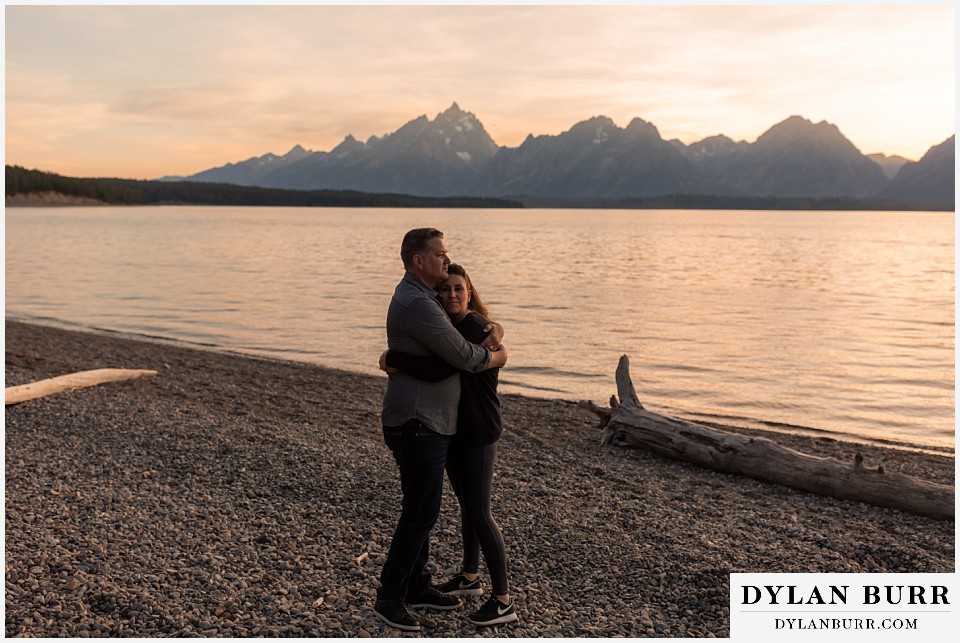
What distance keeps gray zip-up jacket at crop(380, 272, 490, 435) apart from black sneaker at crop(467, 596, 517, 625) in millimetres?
1423

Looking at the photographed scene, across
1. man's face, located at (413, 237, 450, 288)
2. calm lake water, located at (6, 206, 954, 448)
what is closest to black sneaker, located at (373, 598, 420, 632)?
man's face, located at (413, 237, 450, 288)

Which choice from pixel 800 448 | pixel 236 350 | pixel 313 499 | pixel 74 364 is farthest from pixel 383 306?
pixel 313 499

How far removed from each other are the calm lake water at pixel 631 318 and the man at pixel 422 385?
11.8m

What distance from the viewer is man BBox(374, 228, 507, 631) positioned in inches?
193

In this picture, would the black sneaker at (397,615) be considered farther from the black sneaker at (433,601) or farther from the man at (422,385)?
the man at (422,385)

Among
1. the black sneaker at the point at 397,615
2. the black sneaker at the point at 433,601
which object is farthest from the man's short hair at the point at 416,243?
the black sneaker at the point at 433,601

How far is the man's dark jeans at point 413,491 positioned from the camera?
16.9 ft

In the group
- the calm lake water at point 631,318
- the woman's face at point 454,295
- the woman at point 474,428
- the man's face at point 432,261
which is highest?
the man's face at point 432,261

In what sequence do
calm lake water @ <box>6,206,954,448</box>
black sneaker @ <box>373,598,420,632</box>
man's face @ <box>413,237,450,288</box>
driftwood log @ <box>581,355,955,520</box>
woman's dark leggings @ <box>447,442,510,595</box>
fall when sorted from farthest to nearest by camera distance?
calm lake water @ <box>6,206,954,448</box> → driftwood log @ <box>581,355,955,520</box> → black sneaker @ <box>373,598,420,632</box> → woman's dark leggings @ <box>447,442,510,595</box> → man's face @ <box>413,237,450,288</box>

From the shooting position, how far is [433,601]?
594cm

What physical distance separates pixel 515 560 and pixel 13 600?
13.1 ft

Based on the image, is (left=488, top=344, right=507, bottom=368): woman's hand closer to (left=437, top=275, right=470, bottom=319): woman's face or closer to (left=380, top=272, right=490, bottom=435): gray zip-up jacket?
(left=380, top=272, right=490, bottom=435): gray zip-up jacket

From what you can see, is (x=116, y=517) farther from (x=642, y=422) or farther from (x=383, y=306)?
(x=383, y=306)

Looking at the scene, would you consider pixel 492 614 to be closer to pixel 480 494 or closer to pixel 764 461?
pixel 480 494
